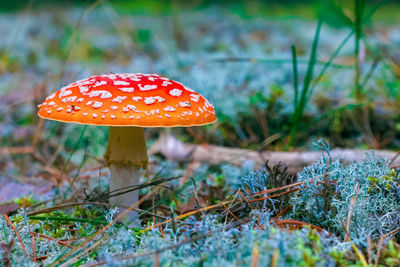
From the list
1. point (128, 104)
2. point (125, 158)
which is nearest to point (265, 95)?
point (125, 158)

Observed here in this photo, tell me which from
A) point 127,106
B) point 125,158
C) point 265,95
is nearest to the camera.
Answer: point 127,106

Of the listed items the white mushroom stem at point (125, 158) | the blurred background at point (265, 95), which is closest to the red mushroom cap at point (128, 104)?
the white mushroom stem at point (125, 158)

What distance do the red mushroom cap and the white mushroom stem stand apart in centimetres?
36

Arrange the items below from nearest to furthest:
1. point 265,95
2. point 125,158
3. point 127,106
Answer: point 127,106 < point 125,158 < point 265,95

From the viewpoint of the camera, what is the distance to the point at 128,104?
6.07 feet

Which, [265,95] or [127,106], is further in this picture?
[265,95]

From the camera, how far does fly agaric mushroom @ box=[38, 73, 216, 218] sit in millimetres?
1801

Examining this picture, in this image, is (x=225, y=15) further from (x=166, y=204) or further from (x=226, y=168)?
(x=166, y=204)

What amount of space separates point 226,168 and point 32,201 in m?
1.60

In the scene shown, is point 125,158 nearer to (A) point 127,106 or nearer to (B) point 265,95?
(A) point 127,106

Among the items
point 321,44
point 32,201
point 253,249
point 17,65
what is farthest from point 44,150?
point 321,44

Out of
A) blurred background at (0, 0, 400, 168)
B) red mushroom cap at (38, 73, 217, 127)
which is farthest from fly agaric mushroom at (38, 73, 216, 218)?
blurred background at (0, 0, 400, 168)

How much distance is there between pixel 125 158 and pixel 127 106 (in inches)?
22.4

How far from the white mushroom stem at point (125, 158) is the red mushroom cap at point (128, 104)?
36 centimetres
